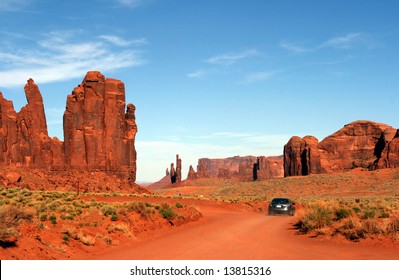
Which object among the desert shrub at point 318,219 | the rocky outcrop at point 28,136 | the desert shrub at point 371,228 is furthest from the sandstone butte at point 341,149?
the desert shrub at point 371,228

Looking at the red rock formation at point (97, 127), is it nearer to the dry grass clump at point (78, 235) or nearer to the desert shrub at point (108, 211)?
the desert shrub at point (108, 211)

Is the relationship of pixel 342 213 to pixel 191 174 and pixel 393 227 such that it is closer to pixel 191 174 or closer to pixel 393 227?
pixel 393 227

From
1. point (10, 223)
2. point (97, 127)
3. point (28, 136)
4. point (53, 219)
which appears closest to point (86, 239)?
point (10, 223)

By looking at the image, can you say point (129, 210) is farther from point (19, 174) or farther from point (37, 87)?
point (37, 87)

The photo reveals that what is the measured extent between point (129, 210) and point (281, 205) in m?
14.8

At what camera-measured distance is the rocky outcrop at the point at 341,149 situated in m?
121

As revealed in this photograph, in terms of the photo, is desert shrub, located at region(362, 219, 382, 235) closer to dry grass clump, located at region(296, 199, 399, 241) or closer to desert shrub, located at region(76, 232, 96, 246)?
dry grass clump, located at region(296, 199, 399, 241)

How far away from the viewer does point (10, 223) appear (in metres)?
13.4

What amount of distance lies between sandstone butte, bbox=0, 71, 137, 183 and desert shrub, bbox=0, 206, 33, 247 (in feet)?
208

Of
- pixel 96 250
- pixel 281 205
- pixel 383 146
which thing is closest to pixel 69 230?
pixel 96 250

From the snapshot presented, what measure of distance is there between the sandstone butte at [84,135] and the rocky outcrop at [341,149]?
59023 mm

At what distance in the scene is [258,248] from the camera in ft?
47.9

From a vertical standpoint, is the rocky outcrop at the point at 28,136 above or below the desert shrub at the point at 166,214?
above

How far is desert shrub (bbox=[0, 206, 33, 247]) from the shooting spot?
40.1 ft
